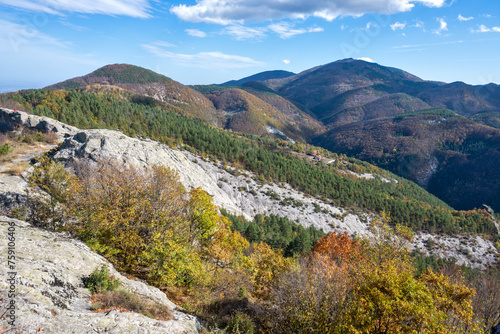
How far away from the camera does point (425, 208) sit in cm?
15100

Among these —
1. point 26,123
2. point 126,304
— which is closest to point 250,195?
point 26,123

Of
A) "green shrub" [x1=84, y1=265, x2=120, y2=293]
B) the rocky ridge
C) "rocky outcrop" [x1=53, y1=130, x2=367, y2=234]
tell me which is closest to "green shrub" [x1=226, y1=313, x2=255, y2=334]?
"green shrub" [x1=84, y1=265, x2=120, y2=293]

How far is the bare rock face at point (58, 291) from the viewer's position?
9703 mm

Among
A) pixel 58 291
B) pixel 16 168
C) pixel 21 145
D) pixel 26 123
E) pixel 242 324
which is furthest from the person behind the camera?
pixel 26 123

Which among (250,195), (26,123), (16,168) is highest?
(26,123)

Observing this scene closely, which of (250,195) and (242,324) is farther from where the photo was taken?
(250,195)

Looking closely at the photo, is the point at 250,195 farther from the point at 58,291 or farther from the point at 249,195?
the point at 58,291

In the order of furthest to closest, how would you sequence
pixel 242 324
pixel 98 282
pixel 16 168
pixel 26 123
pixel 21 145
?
pixel 26 123 → pixel 21 145 → pixel 16 168 → pixel 242 324 → pixel 98 282

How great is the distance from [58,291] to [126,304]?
339 cm

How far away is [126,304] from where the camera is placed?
13.3m

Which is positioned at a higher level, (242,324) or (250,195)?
(242,324)

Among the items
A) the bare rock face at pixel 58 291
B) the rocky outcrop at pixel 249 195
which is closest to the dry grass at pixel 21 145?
the rocky outcrop at pixel 249 195

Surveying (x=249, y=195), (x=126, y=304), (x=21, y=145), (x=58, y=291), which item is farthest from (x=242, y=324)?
(x=249, y=195)

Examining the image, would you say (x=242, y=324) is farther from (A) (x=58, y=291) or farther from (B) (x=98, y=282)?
(A) (x=58, y=291)
